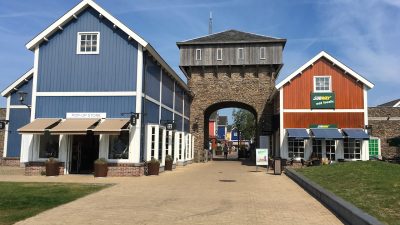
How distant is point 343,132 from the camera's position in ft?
88.9

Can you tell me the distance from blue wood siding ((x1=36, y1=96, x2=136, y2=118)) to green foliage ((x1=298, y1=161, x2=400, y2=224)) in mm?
9291

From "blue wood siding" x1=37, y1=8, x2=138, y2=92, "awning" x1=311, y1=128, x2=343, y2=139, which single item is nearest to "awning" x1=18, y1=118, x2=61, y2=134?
"blue wood siding" x1=37, y1=8, x2=138, y2=92

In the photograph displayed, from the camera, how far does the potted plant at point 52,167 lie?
1862 cm

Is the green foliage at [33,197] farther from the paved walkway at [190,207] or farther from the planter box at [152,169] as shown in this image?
the planter box at [152,169]

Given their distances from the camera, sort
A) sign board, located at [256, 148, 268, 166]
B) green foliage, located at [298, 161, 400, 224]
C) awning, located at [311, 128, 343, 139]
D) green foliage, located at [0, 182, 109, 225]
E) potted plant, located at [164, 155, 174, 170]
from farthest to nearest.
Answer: awning, located at [311, 128, 343, 139]
potted plant, located at [164, 155, 174, 170]
sign board, located at [256, 148, 268, 166]
green foliage, located at [0, 182, 109, 225]
green foliage, located at [298, 161, 400, 224]

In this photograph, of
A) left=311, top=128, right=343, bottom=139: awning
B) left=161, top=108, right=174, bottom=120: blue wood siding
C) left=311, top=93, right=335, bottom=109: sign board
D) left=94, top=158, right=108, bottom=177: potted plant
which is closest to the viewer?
left=94, top=158, right=108, bottom=177: potted plant

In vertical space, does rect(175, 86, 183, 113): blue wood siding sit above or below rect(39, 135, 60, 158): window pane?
above

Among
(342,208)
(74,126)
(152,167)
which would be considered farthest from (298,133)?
(342,208)

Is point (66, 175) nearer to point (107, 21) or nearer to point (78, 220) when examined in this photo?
point (107, 21)

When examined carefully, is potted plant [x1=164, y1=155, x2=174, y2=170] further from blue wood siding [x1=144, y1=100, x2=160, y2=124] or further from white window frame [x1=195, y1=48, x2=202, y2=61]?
white window frame [x1=195, y1=48, x2=202, y2=61]

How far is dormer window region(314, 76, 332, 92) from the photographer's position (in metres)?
27.7

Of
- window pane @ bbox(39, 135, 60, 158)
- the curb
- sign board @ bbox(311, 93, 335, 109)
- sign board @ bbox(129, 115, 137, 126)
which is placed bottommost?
the curb

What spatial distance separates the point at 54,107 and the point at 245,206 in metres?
12.9

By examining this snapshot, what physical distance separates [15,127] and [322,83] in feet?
69.2
